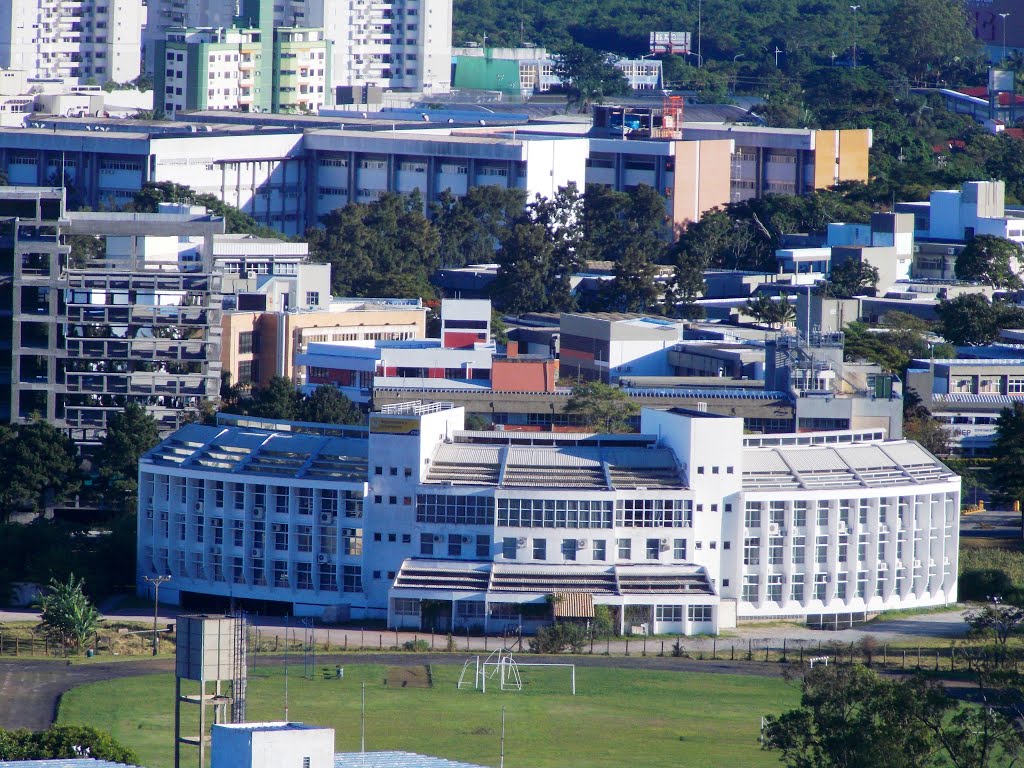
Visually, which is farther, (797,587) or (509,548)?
(797,587)

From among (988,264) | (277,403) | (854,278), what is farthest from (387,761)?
(988,264)

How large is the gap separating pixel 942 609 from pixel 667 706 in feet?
75.3

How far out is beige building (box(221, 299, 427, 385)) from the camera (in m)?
148

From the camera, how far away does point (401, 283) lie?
18325 cm

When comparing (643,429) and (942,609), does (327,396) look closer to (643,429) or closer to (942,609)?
(643,429)

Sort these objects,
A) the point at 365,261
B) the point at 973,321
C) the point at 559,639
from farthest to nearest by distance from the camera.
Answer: the point at 365,261, the point at 973,321, the point at 559,639

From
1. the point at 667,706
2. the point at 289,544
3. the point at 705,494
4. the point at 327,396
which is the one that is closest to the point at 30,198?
the point at 327,396

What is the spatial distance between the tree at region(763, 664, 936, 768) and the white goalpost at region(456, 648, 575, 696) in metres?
20.3

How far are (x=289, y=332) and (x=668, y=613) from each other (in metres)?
50.7

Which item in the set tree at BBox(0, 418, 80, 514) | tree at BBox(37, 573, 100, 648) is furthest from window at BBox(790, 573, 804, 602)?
tree at BBox(0, 418, 80, 514)

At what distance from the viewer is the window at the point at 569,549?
108 meters

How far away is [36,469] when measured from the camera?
122 meters

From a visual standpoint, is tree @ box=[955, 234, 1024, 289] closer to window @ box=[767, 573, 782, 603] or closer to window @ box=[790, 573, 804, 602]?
window @ box=[790, 573, 804, 602]

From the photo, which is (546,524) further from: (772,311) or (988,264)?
(988,264)
